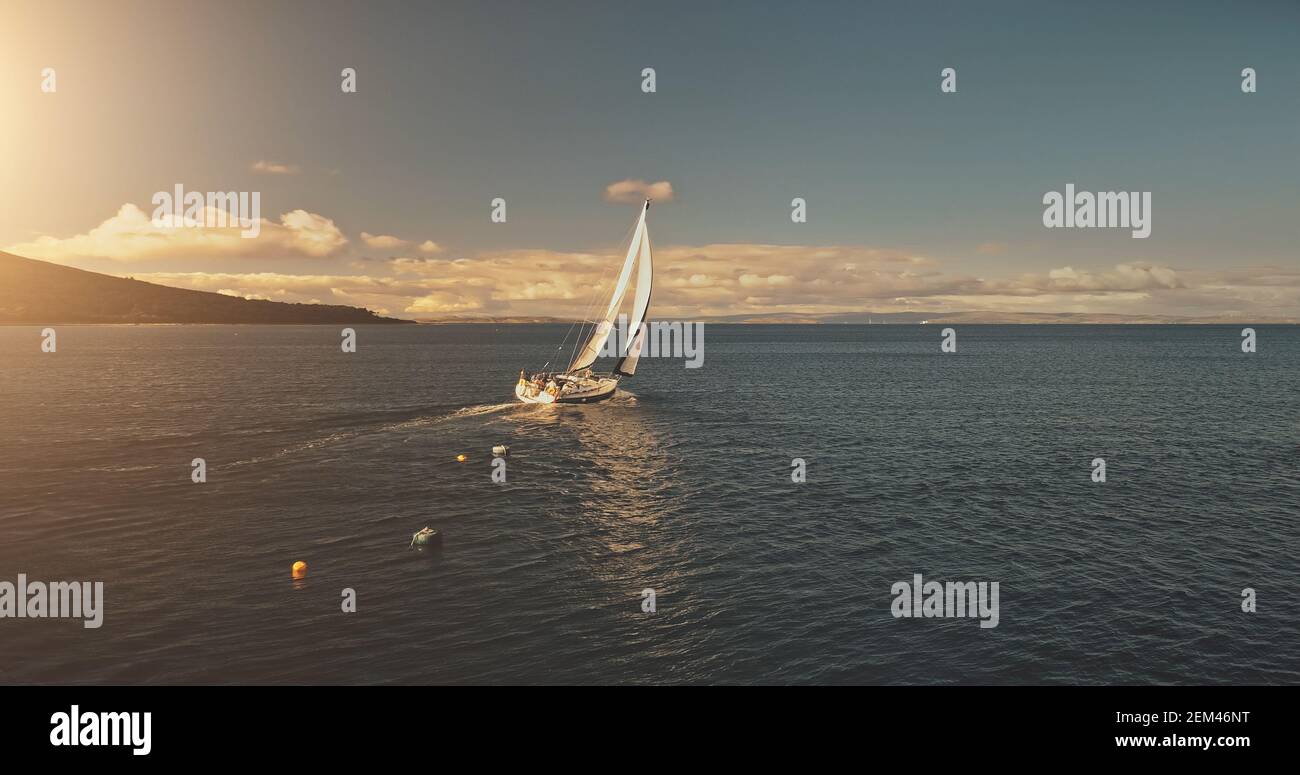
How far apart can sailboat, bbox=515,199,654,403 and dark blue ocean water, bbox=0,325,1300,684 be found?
521 cm

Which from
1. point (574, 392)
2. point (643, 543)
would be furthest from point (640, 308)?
point (643, 543)

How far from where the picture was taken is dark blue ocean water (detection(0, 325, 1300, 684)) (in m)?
24.1

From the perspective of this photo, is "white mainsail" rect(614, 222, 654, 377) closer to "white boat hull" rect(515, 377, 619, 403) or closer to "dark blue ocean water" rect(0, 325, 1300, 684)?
"white boat hull" rect(515, 377, 619, 403)

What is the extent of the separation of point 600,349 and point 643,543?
171 feet

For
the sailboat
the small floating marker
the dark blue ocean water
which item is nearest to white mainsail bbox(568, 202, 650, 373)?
the sailboat

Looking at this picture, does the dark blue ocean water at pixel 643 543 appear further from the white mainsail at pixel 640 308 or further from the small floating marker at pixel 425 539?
the white mainsail at pixel 640 308

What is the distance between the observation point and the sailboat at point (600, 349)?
8050 cm

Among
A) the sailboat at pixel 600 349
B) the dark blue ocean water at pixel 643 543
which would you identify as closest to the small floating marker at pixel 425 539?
the dark blue ocean water at pixel 643 543

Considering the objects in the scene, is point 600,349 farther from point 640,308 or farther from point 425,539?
point 425,539

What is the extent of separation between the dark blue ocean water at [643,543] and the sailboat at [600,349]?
17.1ft

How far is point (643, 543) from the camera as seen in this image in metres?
36.9
